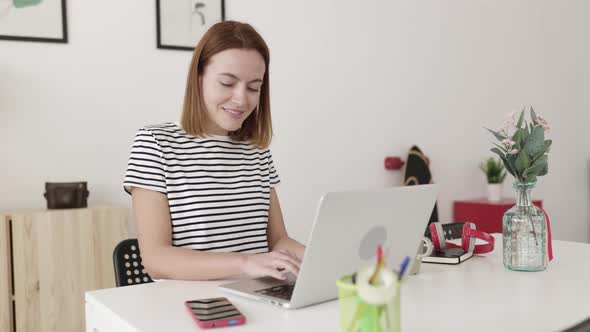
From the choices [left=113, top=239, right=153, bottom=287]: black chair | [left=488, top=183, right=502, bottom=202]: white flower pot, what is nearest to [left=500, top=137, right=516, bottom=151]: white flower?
[left=113, top=239, right=153, bottom=287]: black chair

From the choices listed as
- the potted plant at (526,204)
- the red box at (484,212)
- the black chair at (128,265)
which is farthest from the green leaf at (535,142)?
the red box at (484,212)

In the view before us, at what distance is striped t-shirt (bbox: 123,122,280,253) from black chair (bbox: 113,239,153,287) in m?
0.11

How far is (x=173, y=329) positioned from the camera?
1037 millimetres

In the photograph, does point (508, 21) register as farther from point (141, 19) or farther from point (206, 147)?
point (206, 147)

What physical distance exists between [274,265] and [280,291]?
7 centimetres

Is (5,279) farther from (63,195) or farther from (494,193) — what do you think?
(494,193)

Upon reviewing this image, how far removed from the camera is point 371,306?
31.2 inches

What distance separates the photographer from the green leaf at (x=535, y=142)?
4.97ft

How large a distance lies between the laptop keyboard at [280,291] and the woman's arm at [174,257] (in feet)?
0.08

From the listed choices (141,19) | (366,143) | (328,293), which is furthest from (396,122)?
(328,293)

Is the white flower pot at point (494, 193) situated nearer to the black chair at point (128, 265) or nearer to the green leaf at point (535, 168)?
the green leaf at point (535, 168)

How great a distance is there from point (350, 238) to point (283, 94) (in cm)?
241

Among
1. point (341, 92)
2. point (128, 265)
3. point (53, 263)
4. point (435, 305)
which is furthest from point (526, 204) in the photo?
point (341, 92)

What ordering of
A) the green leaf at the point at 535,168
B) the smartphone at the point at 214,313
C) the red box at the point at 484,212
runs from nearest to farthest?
the smartphone at the point at 214,313 → the green leaf at the point at 535,168 → the red box at the point at 484,212
